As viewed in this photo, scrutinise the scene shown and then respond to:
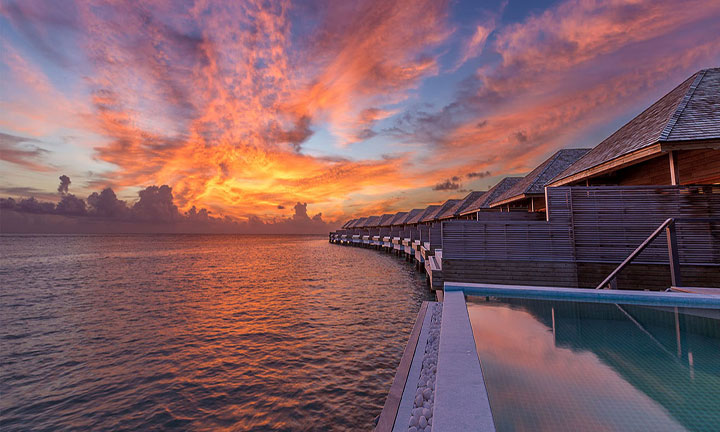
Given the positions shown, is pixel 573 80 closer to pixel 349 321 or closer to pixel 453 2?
pixel 453 2

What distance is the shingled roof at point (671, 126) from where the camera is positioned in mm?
7125

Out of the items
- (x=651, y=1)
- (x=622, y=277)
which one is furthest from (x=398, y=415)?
(x=651, y=1)

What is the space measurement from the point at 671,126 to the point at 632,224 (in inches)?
109

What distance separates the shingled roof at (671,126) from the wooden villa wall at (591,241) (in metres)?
1.20

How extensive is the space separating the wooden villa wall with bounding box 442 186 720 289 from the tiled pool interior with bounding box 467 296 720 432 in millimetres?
4030

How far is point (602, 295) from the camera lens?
5.30 meters

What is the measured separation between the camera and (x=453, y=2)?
33.9ft

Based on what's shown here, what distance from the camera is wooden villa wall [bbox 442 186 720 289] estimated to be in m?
7.52

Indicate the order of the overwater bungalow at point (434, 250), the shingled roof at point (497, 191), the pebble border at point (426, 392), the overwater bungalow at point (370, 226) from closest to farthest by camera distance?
the pebble border at point (426, 392), the overwater bungalow at point (434, 250), the shingled roof at point (497, 191), the overwater bungalow at point (370, 226)

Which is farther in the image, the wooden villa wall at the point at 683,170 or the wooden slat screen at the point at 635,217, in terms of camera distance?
the wooden villa wall at the point at 683,170

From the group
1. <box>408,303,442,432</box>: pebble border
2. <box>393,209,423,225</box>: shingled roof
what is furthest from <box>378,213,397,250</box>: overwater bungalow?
<box>408,303,442,432</box>: pebble border

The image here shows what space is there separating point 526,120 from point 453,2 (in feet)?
25.7

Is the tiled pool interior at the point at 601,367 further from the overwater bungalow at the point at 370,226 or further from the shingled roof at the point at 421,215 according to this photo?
the overwater bungalow at the point at 370,226

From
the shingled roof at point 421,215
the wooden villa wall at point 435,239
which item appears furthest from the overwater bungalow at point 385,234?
the wooden villa wall at point 435,239
